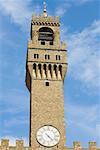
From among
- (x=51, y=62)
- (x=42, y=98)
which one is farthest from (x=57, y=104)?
(x=51, y=62)

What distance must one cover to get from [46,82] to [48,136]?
561 cm

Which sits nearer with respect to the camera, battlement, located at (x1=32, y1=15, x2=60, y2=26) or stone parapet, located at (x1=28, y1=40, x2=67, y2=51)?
stone parapet, located at (x1=28, y1=40, x2=67, y2=51)

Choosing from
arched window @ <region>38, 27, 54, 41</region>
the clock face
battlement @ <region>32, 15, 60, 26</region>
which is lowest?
the clock face

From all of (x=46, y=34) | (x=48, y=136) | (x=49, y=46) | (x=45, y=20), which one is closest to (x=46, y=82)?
(x=49, y=46)

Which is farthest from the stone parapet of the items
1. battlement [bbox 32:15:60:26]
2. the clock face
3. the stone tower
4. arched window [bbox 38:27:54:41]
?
the clock face

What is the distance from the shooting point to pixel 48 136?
44.7 metres

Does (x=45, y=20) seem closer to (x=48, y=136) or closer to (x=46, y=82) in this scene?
(x=46, y=82)

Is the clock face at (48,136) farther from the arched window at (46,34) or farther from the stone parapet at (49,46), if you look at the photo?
the arched window at (46,34)

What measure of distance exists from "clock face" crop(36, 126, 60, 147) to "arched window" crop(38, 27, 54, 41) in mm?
10313

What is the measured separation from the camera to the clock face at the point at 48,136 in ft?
145

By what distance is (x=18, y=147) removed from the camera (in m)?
43.6

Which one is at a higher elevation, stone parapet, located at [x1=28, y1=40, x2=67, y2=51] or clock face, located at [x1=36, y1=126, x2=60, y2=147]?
stone parapet, located at [x1=28, y1=40, x2=67, y2=51]

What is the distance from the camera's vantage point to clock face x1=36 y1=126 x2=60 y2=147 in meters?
44.3

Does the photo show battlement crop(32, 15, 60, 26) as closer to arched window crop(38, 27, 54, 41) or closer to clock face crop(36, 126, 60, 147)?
arched window crop(38, 27, 54, 41)
